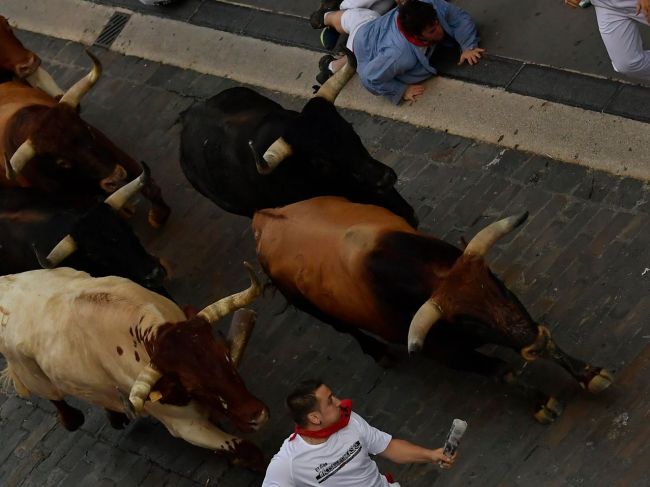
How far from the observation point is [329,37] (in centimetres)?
A: 1102

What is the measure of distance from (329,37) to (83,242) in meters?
3.31

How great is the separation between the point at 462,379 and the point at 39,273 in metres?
3.07

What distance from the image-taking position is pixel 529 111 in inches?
384

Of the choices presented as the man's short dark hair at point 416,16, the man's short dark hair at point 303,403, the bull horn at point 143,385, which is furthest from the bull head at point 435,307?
the man's short dark hair at point 416,16

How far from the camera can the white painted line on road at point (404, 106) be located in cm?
925

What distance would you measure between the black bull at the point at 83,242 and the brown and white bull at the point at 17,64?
228 centimetres

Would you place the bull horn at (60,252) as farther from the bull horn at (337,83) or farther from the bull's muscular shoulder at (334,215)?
the bull horn at (337,83)

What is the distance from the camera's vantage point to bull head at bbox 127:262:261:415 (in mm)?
7324

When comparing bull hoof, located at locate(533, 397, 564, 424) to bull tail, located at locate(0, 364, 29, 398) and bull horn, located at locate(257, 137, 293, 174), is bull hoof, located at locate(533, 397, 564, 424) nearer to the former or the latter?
bull horn, located at locate(257, 137, 293, 174)

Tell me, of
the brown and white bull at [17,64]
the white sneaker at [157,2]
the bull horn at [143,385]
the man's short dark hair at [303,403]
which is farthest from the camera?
the white sneaker at [157,2]

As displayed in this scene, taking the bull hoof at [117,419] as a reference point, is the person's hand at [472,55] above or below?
above

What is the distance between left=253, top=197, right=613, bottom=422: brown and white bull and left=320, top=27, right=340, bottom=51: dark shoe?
300 centimetres

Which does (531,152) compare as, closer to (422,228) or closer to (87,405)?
(422,228)

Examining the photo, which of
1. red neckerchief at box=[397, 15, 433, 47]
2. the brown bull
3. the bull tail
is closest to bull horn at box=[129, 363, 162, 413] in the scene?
the bull tail
